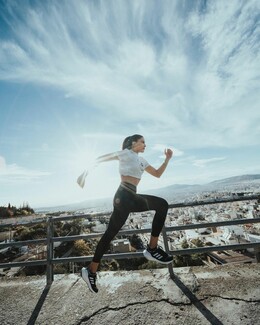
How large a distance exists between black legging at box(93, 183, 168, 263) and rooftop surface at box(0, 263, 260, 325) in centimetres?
64

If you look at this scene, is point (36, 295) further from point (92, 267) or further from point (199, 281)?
point (199, 281)

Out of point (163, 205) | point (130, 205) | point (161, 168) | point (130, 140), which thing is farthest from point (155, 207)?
point (130, 140)

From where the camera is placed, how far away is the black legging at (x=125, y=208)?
2.57 meters

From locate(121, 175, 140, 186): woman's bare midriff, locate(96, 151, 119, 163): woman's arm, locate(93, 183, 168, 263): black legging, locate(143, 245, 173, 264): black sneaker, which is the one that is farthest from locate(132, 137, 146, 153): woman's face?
locate(143, 245, 173, 264): black sneaker

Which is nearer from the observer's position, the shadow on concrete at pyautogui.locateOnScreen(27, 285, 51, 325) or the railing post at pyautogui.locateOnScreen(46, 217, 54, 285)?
the shadow on concrete at pyautogui.locateOnScreen(27, 285, 51, 325)

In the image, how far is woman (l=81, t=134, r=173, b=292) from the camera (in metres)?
2.58

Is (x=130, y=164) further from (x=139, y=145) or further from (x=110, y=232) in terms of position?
(x=110, y=232)

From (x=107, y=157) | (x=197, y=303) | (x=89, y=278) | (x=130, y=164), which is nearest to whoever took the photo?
(x=197, y=303)

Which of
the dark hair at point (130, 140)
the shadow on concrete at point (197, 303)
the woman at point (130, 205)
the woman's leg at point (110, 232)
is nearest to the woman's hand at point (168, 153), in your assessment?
the woman at point (130, 205)

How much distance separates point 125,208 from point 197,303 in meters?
1.39

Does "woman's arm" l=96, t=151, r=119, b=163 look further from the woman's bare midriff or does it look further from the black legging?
the black legging

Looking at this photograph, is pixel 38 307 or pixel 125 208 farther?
pixel 38 307

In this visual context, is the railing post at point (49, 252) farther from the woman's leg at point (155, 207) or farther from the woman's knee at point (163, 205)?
the woman's knee at point (163, 205)

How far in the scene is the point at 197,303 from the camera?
2430 mm
